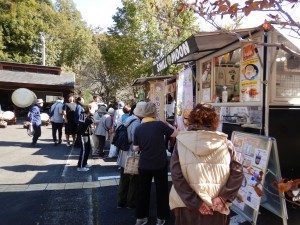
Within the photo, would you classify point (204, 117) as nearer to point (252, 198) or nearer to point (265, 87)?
point (252, 198)

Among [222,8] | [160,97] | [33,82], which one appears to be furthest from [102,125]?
[33,82]

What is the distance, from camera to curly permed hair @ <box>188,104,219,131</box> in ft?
8.00

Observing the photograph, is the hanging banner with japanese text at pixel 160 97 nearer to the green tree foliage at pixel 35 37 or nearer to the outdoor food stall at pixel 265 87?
the outdoor food stall at pixel 265 87

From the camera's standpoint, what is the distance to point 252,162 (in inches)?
147

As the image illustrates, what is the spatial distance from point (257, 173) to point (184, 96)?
3244 millimetres

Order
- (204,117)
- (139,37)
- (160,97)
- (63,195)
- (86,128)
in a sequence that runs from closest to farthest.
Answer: (204,117) < (63,195) < (86,128) < (160,97) < (139,37)

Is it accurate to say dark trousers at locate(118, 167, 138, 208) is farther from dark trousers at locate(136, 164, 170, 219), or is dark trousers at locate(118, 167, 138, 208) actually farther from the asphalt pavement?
dark trousers at locate(136, 164, 170, 219)

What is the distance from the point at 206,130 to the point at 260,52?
2116 millimetres

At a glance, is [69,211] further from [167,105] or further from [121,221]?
[167,105]

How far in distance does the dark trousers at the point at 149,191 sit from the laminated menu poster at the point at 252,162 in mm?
1032

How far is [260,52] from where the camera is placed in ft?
13.0

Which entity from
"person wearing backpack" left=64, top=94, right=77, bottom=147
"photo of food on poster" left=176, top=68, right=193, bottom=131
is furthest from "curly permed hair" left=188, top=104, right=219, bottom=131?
"person wearing backpack" left=64, top=94, right=77, bottom=147

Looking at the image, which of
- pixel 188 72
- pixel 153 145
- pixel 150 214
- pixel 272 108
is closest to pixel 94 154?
pixel 188 72

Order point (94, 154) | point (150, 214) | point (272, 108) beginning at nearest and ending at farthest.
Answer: point (272, 108)
point (150, 214)
point (94, 154)
